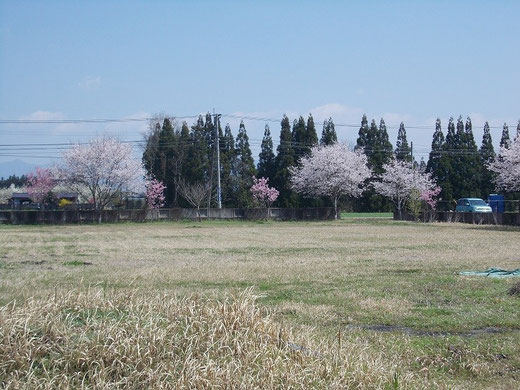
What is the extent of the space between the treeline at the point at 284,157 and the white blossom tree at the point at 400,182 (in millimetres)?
1582

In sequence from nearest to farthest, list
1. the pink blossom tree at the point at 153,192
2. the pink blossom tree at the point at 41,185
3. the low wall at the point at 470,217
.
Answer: the low wall at the point at 470,217 → the pink blossom tree at the point at 153,192 → the pink blossom tree at the point at 41,185

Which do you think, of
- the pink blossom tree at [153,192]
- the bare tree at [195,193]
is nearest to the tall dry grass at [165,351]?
the bare tree at [195,193]

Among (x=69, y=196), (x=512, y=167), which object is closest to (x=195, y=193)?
(x=512, y=167)

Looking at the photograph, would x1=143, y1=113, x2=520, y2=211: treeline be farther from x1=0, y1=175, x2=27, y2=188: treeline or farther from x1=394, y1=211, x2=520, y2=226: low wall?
x1=0, y1=175, x2=27, y2=188: treeline

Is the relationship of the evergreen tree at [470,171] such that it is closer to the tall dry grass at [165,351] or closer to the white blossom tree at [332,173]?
the white blossom tree at [332,173]

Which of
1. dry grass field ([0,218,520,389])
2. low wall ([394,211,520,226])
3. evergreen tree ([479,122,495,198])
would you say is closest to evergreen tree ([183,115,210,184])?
low wall ([394,211,520,226])

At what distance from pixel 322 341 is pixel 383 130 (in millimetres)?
63883

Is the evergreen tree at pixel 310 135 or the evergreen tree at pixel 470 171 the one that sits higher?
the evergreen tree at pixel 310 135

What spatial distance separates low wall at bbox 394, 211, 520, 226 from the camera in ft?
133

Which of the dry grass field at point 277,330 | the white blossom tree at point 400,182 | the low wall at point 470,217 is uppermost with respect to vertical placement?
the white blossom tree at point 400,182

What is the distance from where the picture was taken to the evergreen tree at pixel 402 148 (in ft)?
226

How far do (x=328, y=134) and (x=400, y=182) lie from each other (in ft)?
33.9

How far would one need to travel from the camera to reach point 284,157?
2660 inches

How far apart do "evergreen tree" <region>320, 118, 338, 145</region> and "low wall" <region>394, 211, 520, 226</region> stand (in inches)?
685
